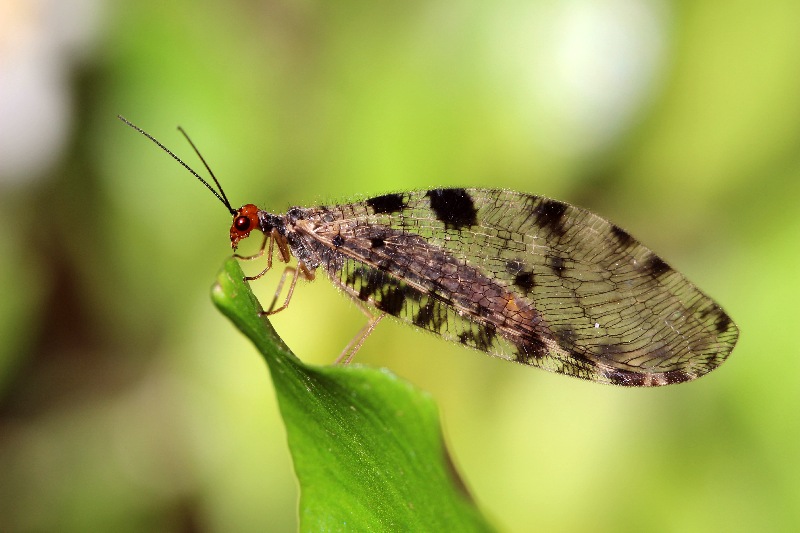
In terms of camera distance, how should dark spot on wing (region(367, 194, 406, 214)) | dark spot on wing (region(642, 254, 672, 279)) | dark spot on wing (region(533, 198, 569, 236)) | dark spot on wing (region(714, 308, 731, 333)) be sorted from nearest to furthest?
dark spot on wing (region(714, 308, 731, 333)) → dark spot on wing (region(642, 254, 672, 279)) → dark spot on wing (region(533, 198, 569, 236)) → dark spot on wing (region(367, 194, 406, 214))

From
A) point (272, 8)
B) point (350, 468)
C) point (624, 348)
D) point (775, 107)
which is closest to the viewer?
point (350, 468)

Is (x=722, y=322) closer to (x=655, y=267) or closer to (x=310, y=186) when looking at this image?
(x=655, y=267)

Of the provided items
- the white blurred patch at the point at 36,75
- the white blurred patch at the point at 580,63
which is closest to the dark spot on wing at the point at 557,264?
the white blurred patch at the point at 580,63

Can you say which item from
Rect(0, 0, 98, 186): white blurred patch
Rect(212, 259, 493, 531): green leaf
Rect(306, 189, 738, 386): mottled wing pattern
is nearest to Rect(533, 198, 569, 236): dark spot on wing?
Rect(306, 189, 738, 386): mottled wing pattern

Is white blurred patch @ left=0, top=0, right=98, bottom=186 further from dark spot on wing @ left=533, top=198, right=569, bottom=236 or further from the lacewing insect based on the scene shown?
dark spot on wing @ left=533, top=198, right=569, bottom=236

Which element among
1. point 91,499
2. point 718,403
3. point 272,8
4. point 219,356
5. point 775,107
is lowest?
point 91,499

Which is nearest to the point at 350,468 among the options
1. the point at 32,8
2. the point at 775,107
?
the point at 775,107

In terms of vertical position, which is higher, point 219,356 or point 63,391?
point 219,356

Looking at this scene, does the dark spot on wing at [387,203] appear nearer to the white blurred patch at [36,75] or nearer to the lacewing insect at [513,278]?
the lacewing insect at [513,278]

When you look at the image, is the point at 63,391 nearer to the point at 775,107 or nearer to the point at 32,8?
the point at 32,8
